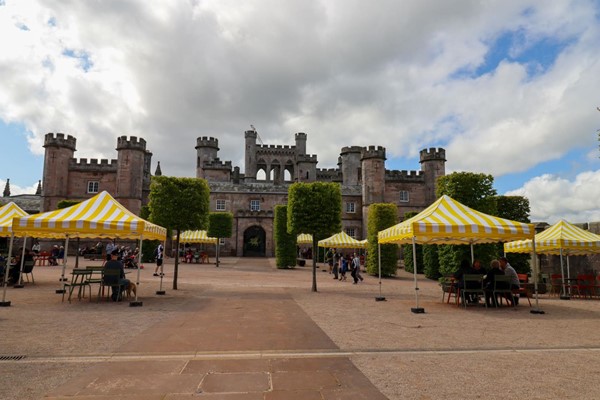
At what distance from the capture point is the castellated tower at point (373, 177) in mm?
44656

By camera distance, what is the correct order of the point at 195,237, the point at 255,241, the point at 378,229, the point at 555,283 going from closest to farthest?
1. the point at 555,283
2. the point at 378,229
3. the point at 195,237
4. the point at 255,241

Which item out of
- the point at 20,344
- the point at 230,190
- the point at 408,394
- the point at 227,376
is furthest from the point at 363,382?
the point at 230,190

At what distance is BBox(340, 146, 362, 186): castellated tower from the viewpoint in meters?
58.3

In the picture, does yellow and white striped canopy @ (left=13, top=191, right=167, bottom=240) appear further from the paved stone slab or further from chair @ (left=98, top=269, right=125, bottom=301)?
the paved stone slab

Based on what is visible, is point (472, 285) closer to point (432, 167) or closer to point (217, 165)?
point (432, 167)

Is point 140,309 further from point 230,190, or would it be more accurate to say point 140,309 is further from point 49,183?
point 49,183

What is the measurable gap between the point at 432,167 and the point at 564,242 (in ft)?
109

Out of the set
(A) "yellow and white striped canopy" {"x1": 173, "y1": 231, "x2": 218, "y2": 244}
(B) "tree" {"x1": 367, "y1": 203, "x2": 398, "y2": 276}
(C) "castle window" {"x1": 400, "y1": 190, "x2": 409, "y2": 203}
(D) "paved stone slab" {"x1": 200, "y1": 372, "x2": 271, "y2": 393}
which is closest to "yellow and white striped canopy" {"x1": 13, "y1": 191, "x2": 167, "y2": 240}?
(D) "paved stone slab" {"x1": 200, "y1": 372, "x2": 271, "y2": 393}

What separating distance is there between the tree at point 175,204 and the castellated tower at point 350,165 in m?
44.6

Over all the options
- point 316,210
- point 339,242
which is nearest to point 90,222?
point 316,210

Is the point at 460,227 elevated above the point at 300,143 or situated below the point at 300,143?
below

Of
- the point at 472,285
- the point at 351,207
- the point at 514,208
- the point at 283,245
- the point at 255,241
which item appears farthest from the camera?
the point at 351,207

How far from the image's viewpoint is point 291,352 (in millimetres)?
6070

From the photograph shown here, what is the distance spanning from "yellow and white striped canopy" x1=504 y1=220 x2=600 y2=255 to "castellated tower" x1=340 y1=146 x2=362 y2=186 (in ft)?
139
